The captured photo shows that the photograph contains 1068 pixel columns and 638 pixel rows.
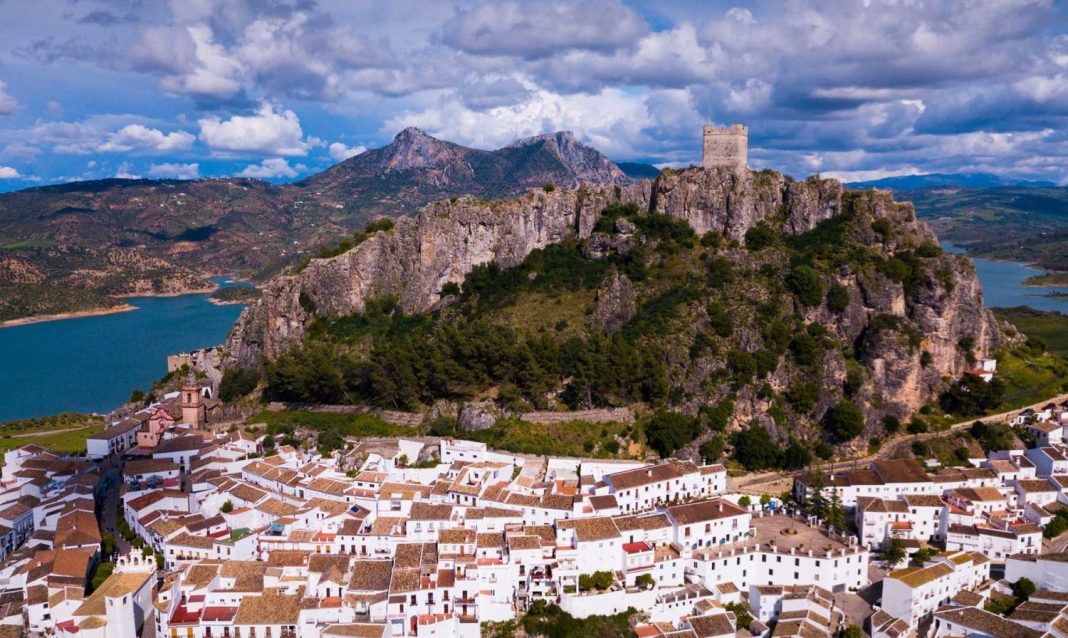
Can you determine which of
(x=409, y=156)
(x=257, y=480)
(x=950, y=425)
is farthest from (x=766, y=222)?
(x=409, y=156)

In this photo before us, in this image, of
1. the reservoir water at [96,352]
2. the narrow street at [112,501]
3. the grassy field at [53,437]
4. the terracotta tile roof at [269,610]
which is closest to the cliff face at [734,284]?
the grassy field at [53,437]

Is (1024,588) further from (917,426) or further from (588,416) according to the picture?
(588,416)

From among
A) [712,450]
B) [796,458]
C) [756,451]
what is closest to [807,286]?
[796,458]

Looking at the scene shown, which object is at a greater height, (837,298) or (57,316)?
(837,298)

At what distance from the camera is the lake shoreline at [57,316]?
92.1 metres

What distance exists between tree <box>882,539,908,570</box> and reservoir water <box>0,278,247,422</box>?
50577 mm

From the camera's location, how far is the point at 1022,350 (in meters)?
39.2

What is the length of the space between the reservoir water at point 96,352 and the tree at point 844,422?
47526mm

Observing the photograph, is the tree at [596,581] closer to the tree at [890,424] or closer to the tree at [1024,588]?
the tree at [1024,588]

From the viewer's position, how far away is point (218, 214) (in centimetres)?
15925

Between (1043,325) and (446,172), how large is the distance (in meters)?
125

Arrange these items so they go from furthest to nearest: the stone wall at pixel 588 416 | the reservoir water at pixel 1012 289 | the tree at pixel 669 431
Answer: the reservoir water at pixel 1012 289, the stone wall at pixel 588 416, the tree at pixel 669 431

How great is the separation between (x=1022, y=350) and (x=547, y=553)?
98.4 feet

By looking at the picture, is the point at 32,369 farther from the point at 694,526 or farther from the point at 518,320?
the point at 694,526
